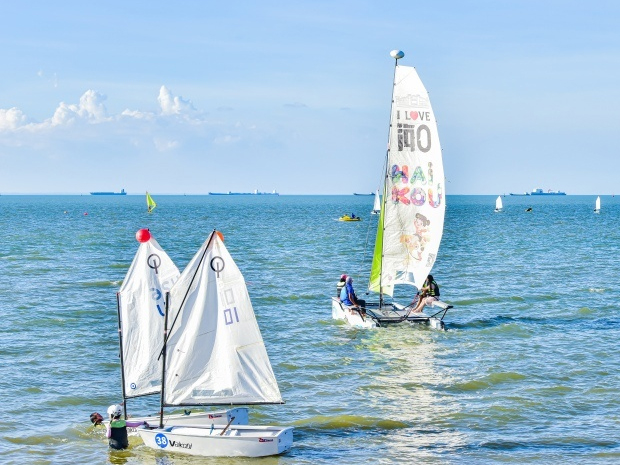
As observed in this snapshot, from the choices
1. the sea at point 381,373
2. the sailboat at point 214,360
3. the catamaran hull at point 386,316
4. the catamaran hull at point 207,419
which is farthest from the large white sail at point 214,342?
the catamaran hull at point 386,316

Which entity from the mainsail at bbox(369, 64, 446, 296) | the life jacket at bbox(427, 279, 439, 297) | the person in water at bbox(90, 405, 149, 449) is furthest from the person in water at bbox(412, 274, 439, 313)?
the person in water at bbox(90, 405, 149, 449)

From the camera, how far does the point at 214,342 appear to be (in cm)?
2259

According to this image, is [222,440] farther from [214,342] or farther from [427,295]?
[427,295]

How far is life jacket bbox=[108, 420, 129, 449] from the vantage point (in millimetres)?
22531

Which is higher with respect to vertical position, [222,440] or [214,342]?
[214,342]

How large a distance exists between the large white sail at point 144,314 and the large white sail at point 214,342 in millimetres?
861

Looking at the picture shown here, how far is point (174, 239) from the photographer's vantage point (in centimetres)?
10094

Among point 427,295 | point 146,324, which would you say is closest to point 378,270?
point 427,295

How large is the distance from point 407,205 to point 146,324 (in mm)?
18757

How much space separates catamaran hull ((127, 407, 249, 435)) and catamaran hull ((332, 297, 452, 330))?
14.5 meters

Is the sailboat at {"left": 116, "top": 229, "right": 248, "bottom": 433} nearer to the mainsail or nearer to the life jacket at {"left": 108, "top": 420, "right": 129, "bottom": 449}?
the life jacket at {"left": 108, "top": 420, "right": 129, "bottom": 449}

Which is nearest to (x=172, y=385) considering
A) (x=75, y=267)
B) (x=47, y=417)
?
(x=47, y=417)

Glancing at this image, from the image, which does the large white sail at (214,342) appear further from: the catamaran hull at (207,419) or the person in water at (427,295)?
the person in water at (427,295)

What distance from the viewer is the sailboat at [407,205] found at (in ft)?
124
